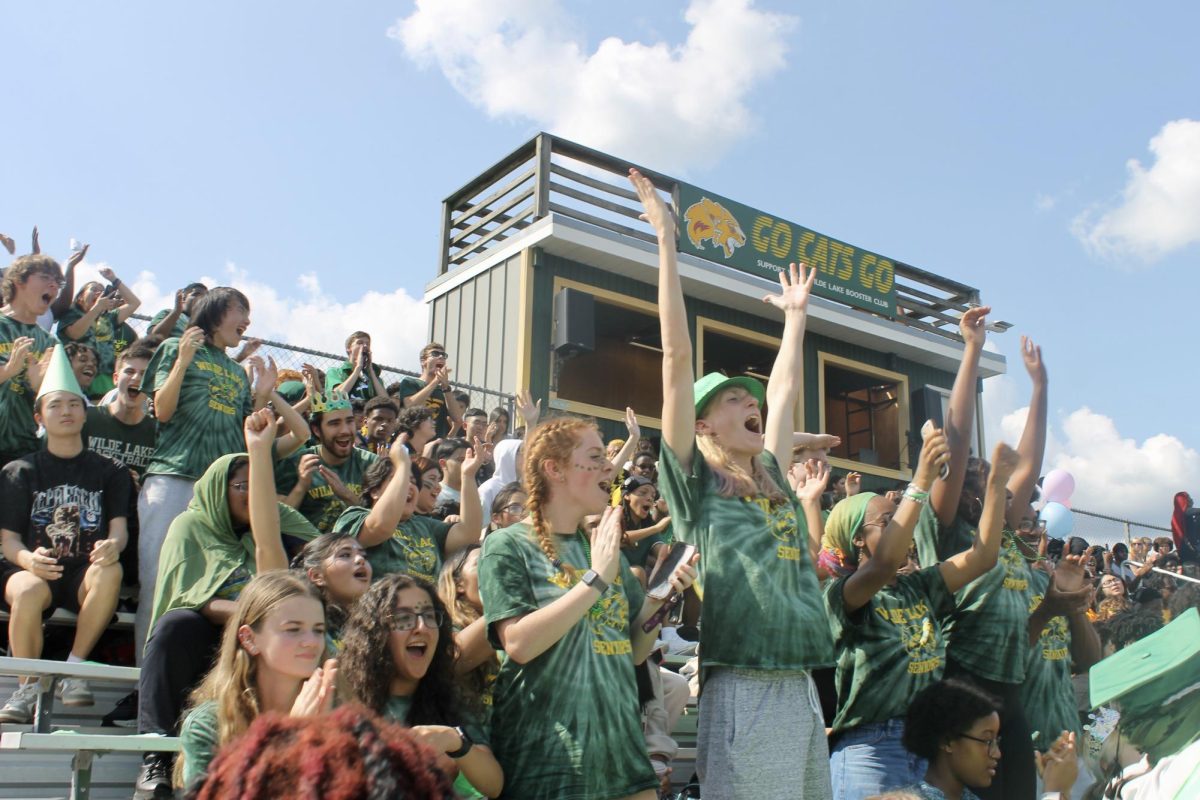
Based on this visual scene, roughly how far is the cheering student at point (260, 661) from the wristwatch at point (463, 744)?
468 mm

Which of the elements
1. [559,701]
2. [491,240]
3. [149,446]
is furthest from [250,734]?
[491,240]

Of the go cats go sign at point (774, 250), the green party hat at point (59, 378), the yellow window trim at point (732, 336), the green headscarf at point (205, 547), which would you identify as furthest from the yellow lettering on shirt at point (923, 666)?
the go cats go sign at point (774, 250)

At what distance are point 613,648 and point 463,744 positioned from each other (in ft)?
1.72

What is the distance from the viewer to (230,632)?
3.21 meters

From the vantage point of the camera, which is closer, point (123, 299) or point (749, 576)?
point (749, 576)

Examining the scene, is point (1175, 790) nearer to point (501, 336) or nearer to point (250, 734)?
point (250, 734)

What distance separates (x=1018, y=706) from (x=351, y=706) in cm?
373

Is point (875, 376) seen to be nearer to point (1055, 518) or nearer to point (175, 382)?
point (1055, 518)

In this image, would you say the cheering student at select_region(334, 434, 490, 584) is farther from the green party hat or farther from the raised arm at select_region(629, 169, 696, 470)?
the green party hat

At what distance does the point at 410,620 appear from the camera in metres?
3.35

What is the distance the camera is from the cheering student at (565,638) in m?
2.96

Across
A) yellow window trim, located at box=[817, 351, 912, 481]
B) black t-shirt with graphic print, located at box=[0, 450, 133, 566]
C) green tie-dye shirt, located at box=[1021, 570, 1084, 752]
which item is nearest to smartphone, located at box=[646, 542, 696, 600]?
green tie-dye shirt, located at box=[1021, 570, 1084, 752]

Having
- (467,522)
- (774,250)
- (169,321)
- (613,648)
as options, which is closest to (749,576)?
(613,648)

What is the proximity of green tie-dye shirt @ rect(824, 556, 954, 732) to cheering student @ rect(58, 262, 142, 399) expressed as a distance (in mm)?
5475
